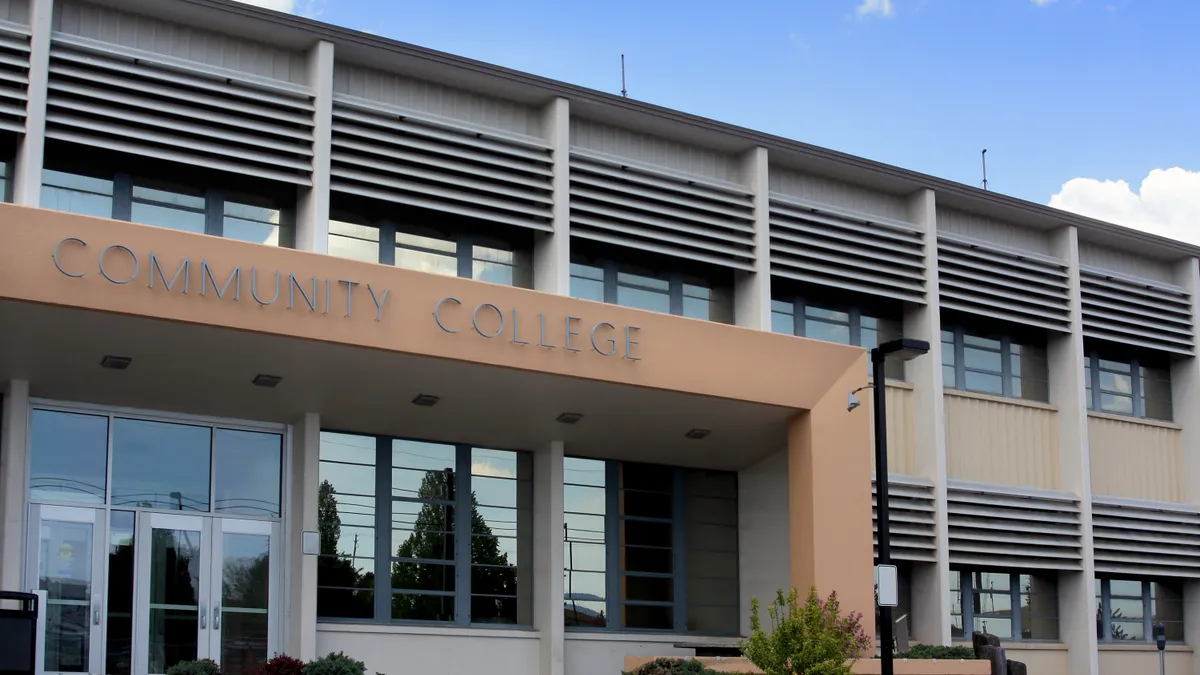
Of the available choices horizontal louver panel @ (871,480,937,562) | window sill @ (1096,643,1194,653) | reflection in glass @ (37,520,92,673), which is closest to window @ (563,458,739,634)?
horizontal louver panel @ (871,480,937,562)

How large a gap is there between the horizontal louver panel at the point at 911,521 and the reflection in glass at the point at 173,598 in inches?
448

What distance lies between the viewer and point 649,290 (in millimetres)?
24281

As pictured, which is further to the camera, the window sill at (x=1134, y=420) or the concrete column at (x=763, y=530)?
the window sill at (x=1134, y=420)

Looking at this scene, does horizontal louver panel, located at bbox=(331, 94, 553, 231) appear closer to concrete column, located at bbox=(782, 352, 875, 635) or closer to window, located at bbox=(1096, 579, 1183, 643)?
concrete column, located at bbox=(782, 352, 875, 635)

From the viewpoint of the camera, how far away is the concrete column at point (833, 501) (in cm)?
2186

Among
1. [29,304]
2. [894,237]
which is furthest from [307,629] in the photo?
[894,237]

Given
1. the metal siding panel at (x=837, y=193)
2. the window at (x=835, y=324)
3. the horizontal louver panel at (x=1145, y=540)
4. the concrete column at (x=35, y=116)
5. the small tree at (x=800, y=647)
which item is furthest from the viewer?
the horizontal louver panel at (x=1145, y=540)

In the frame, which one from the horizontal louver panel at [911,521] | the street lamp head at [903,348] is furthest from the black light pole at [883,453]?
the horizontal louver panel at [911,521]

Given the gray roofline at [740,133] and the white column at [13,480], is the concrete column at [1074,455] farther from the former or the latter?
the white column at [13,480]

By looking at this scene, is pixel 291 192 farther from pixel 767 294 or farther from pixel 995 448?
pixel 995 448

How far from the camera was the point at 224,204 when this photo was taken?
20703mm

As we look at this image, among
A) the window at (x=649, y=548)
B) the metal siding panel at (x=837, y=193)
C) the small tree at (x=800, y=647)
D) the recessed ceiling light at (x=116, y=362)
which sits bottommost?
the small tree at (x=800, y=647)

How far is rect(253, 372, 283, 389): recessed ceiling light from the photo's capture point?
19.3 metres

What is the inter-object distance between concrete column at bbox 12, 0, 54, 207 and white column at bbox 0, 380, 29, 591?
8.43 ft
